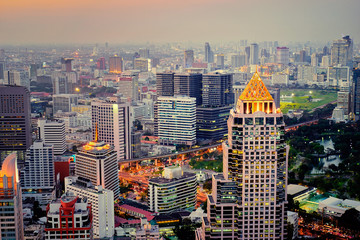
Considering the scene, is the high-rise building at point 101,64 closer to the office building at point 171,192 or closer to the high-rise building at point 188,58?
the high-rise building at point 188,58

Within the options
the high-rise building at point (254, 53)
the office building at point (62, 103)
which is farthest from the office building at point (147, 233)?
the high-rise building at point (254, 53)

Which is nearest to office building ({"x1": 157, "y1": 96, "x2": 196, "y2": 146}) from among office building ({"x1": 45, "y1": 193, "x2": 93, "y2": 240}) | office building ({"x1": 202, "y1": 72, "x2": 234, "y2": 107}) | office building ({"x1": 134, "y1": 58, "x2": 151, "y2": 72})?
office building ({"x1": 202, "y1": 72, "x2": 234, "y2": 107})

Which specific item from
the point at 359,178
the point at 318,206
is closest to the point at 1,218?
the point at 318,206

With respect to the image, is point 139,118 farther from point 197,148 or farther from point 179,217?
point 179,217

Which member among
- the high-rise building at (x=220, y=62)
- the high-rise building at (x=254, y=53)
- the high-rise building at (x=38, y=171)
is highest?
the high-rise building at (x=254, y=53)

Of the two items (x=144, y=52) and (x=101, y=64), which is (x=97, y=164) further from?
(x=101, y=64)

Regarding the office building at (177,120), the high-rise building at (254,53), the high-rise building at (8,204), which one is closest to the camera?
the high-rise building at (8,204)

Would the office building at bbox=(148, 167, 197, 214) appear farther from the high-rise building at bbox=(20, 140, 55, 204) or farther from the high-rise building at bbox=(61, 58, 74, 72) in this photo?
the high-rise building at bbox=(61, 58, 74, 72)
